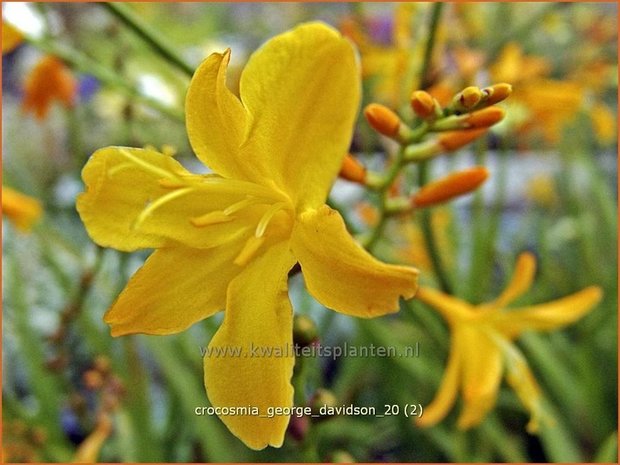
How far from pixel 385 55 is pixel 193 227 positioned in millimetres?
578

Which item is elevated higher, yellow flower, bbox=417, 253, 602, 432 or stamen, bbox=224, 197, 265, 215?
stamen, bbox=224, 197, 265, 215

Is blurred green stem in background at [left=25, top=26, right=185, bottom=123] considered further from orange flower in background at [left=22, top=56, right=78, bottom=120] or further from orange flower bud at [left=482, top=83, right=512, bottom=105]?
orange flower bud at [left=482, top=83, right=512, bottom=105]

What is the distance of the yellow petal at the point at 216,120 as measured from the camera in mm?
375

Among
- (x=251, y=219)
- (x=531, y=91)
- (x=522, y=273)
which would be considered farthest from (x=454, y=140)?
(x=531, y=91)

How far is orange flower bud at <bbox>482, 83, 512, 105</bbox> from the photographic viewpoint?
350 millimetres

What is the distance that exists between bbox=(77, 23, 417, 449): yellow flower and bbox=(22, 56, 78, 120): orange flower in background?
555mm

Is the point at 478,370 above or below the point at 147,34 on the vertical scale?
below

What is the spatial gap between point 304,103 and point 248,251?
0.09 m

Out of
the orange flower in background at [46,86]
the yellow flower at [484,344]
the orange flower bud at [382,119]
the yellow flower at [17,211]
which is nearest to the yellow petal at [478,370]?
the yellow flower at [484,344]

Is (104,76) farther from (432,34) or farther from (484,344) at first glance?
(484,344)

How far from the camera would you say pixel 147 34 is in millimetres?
547

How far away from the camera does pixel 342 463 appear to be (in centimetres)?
53

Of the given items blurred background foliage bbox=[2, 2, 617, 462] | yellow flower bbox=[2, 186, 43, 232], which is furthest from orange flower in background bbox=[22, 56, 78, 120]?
yellow flower bbox=[2, 186, 43, 232]

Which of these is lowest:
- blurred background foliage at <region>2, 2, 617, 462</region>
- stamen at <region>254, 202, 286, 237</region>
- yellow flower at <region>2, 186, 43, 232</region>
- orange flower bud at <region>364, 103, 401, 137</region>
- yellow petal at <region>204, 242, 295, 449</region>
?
blurred background foliage at <region>2, 2, 617, 462</region>
